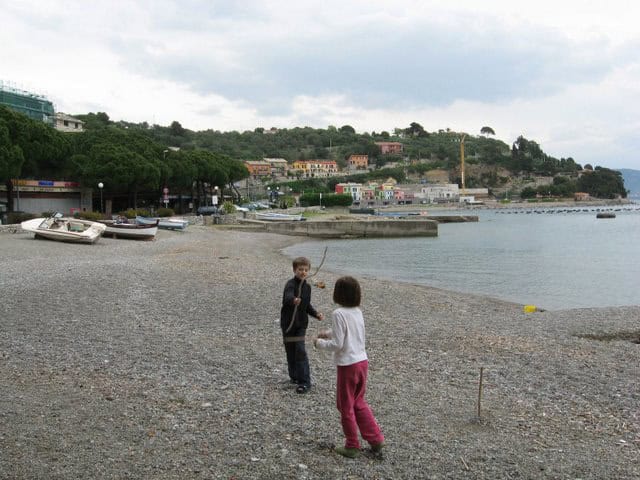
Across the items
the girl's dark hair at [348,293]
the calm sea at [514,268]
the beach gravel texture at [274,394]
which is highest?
the girl's dark hair at [348,293]

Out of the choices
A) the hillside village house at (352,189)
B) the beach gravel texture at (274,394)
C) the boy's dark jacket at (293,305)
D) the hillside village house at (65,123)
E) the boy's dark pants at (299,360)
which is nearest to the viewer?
the beach gravel texture at (274,394)

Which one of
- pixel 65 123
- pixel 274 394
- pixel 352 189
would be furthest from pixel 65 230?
pixel 352 189

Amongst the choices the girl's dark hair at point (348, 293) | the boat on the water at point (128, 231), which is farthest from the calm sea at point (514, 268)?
the girl's dark hair at point (348, 293)

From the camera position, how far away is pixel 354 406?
5.33 m

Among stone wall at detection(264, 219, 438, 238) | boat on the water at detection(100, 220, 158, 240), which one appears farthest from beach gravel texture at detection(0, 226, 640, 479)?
stone wall at detection(264, 219, 438, 238)

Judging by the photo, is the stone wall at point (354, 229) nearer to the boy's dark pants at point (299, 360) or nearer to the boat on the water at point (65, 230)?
the boat on the water at point (65, 230)

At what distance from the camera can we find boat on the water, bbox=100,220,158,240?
35.5m

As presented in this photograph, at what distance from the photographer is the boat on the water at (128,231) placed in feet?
117

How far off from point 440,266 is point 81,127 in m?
105

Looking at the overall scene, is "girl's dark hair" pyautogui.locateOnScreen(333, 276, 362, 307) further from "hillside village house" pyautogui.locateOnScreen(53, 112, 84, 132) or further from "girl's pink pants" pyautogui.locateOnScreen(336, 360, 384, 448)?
"hillside village house" pyautogui.locateOnScreen(53, 112, 84, 132)

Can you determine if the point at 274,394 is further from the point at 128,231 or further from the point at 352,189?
the point at 352,189

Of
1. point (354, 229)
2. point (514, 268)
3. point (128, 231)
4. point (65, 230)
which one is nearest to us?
point (65, 230)

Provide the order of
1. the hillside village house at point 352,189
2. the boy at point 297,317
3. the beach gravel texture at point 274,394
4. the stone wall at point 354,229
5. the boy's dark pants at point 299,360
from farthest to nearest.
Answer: the hillside village house at point 352,189 < the stone wall at point 354,229 < the boy's dark pants at point 299,360 < the boy at point 297,317 < the beach gravel texture at point 274,394

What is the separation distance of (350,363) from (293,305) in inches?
69.6
